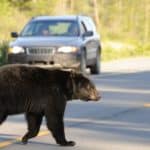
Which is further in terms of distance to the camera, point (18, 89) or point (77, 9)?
point (77, 9)

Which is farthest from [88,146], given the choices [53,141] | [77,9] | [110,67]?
[77,9]

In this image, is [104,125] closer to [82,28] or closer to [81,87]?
[81,87]

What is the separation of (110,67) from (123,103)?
12965 millimetres

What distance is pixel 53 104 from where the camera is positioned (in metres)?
10.3

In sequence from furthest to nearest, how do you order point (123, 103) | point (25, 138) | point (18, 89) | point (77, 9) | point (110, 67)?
1. point (77, 9)
2. point (110, 67)
3. point (123, 103)
4. point (25, 138)
5. point (18, 89)

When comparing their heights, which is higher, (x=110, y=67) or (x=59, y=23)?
(x=59, y=23)

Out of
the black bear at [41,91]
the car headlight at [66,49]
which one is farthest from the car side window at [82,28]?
the black bear at [41,91]

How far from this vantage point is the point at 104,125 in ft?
43.7

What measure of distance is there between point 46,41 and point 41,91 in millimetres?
13128

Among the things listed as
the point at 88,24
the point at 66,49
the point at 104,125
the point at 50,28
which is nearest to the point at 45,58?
the point at 66,49

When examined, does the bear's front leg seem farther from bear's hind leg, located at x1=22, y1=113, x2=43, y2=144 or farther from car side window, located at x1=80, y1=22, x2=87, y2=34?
car side window, located at x1=80, y1=22, x2=87, y2=34

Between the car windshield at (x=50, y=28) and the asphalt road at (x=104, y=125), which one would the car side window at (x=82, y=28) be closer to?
the car windshield at (x=50, y=28)

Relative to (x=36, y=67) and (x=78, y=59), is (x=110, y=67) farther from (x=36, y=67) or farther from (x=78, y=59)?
(x=36, y=67)

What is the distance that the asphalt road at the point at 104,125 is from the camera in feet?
36.9
